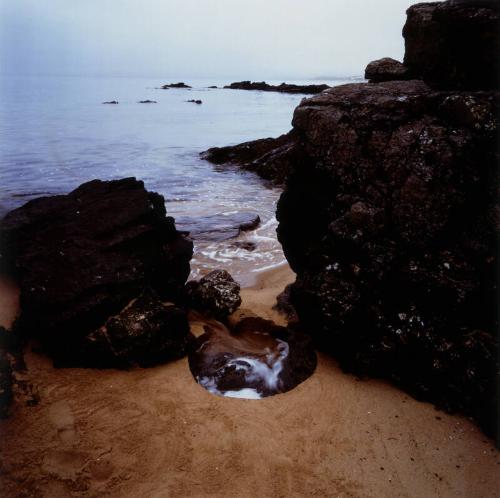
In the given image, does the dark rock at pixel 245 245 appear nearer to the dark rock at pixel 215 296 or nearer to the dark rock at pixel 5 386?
the dark rock at pixel 215 296

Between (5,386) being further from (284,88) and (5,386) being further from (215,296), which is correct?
(284,88)

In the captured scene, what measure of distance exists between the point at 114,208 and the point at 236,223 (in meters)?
4.82

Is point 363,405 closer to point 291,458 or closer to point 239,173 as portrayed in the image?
point 291,458

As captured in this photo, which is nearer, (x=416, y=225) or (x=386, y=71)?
(x=416, y=225)

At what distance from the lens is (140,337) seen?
12.5ft

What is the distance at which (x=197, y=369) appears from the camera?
3893 millimetres

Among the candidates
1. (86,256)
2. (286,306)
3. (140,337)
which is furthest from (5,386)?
(286,306)

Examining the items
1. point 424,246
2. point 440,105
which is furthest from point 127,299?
point 440,105

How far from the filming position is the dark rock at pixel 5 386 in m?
3.14

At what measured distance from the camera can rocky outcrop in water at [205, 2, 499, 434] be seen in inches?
129

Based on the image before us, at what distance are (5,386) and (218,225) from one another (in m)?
6.42

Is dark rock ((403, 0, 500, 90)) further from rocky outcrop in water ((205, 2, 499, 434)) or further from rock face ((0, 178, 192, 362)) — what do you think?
rock face ((0, 178, 192, 362))

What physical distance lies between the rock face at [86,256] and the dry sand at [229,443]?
0.52m

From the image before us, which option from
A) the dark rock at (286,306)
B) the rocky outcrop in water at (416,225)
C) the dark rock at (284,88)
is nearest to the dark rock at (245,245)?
the dark rock at (286,306)
